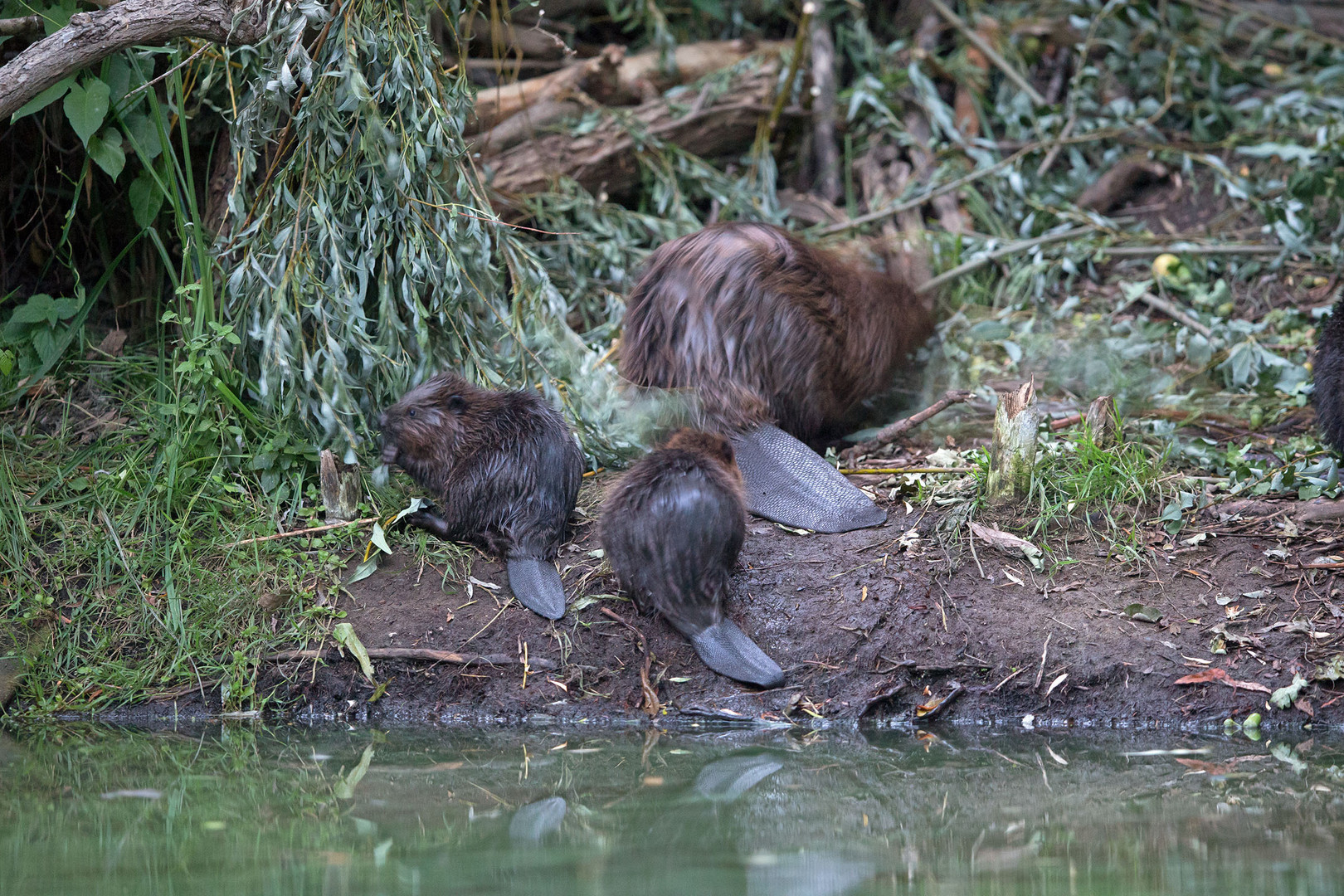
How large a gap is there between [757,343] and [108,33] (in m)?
1.75

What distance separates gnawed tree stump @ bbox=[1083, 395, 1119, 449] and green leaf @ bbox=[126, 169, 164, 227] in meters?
2.52

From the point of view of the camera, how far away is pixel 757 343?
10.9ft

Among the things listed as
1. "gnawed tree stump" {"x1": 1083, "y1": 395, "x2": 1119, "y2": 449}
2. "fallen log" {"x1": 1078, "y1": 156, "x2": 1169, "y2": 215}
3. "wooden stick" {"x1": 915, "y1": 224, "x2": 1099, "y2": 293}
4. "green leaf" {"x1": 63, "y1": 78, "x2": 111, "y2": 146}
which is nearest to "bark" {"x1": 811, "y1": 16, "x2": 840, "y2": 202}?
"wooden stick" {"x1": 915, "y1": 224, "x2": 1099, "y2": 293}

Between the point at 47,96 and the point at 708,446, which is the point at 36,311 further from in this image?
the point at 708,446

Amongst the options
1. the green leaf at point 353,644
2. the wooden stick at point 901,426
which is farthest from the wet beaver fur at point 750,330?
the green leaf at point 353,644

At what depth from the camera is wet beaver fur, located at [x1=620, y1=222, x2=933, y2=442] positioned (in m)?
3.32

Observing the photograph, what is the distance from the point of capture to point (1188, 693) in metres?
2.66

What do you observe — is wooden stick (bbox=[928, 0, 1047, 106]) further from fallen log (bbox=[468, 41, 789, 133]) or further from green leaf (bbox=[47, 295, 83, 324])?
green leaf (bbox=[47, 295, 83, 324])

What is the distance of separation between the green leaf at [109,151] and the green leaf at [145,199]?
0.13 metres

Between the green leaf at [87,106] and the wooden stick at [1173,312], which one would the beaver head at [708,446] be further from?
the wooden stick at [1173,312]

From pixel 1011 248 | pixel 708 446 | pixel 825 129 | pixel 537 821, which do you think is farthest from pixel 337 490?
pixel 825 129

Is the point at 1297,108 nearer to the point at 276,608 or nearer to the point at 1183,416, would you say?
the point at 1183,416

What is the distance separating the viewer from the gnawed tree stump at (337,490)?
10.2ft

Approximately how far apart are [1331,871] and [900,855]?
60cm
